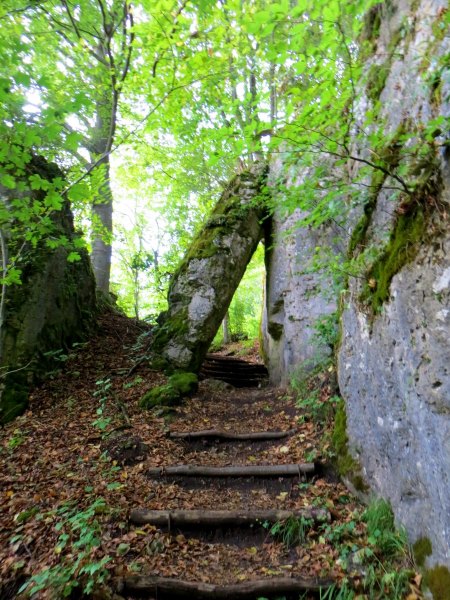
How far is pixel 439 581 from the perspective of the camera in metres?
2.37

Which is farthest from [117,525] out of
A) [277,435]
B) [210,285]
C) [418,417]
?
[210,285]

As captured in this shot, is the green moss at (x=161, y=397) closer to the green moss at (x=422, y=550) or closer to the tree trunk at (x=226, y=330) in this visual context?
the green moss at (x=422, y=550)

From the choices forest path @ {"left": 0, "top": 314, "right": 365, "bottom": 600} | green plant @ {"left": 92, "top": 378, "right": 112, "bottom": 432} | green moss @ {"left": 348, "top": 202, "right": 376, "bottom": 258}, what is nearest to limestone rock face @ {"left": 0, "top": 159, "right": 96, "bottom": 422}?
forest path @ {"left": 0, "top": 314, "right": 365, "bottom": 600}

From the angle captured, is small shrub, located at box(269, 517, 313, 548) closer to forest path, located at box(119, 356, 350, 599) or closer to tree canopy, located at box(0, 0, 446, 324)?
forest path, located at box(119, 356, 350, 599)

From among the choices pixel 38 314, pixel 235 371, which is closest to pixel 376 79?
pixel 38 314

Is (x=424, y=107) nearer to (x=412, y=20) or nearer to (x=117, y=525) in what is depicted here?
(x=412, y=20)

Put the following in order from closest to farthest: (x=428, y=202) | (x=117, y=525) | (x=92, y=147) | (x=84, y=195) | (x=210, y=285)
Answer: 1. (x=428, y=202)
2. (x=117, y=525)
3. (x=84, y=195)
4. (x=210, y=285)
5. (x=92, y=147)

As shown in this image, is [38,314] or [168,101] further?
[168,101]

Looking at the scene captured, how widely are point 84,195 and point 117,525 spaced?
12.4 ft

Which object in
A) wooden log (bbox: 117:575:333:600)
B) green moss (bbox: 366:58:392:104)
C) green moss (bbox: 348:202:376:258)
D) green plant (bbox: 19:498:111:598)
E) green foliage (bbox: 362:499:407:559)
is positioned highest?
green moss (bbox: 366:58:392:104)

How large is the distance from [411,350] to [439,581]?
5.21 feet

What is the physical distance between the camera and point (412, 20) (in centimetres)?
327

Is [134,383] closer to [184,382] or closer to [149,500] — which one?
[184,382]

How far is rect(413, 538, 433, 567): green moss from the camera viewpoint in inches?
101
